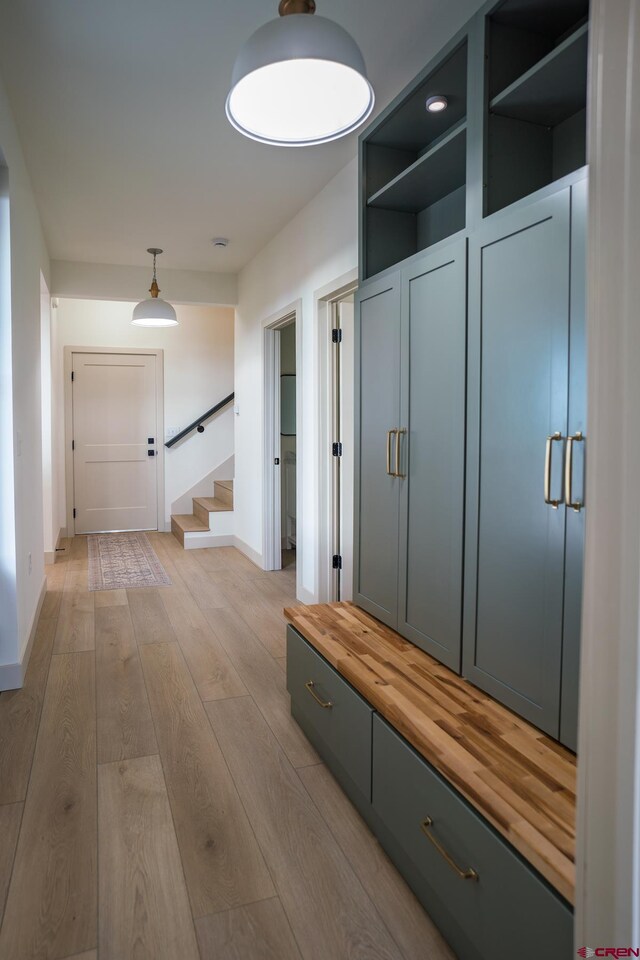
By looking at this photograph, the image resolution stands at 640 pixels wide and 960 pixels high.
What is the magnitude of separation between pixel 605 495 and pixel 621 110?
0.44 metres

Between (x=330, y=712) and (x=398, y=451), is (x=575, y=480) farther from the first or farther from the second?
(x=330, y=712)

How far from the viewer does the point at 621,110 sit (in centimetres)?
70

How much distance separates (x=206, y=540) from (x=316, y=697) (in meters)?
4.31

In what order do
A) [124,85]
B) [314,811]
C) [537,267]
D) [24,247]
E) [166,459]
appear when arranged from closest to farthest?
[537,267] < [314,811] < [124,85] < [24,247] < [166,459]

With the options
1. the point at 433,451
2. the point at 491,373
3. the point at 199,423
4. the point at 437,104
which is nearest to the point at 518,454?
the point at 491,373

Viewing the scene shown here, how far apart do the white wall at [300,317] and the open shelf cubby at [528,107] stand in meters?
1.58

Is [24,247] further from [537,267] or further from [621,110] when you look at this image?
[621,110]

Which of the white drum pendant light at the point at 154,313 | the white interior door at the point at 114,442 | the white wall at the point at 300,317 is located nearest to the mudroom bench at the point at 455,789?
the white wall at the point at 300,317

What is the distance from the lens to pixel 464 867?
1385 mm

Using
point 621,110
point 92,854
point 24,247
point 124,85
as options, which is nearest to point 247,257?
point 24,247

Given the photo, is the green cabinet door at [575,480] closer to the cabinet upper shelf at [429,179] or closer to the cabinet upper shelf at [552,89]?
the cabinet upper shelf at [552,89]

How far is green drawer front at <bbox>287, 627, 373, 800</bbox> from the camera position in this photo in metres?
1.91

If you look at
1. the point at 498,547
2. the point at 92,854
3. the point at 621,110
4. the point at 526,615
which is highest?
the point at 621,110

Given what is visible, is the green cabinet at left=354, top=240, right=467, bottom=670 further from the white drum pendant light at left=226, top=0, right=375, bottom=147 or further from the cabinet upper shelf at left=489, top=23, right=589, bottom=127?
the white drum pendant light at left=226, top=0, right=375, bottom=147
